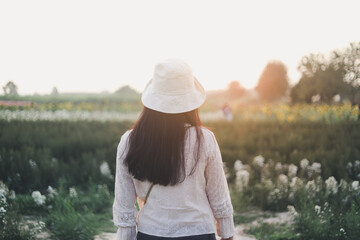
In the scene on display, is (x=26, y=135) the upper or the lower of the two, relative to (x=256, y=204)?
upper

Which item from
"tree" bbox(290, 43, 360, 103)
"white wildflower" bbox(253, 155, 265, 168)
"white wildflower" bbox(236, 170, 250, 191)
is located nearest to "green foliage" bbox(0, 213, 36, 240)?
"white wildflower" bbox(236, 170, 250, 191)

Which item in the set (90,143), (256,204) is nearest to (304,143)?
(256,204)

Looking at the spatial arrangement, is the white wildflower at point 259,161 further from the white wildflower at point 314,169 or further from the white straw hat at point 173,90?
the white straw hat at point 173,90

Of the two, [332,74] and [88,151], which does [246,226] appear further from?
[332,74]

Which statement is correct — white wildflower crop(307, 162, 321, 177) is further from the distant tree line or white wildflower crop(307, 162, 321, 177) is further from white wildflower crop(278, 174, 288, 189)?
the distant tree line

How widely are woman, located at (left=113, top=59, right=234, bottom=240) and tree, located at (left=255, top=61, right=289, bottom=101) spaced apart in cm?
5115

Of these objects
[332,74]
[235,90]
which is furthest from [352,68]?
[235,90]

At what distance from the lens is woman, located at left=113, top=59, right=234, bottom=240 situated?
67.2 inches

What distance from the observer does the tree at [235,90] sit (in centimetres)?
6375

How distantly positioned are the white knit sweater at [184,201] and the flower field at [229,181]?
8.03ft

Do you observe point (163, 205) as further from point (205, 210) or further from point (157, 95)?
point (157, 95)

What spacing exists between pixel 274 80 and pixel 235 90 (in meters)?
13.8

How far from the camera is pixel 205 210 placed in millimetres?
1768

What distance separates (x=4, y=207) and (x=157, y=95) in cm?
343
